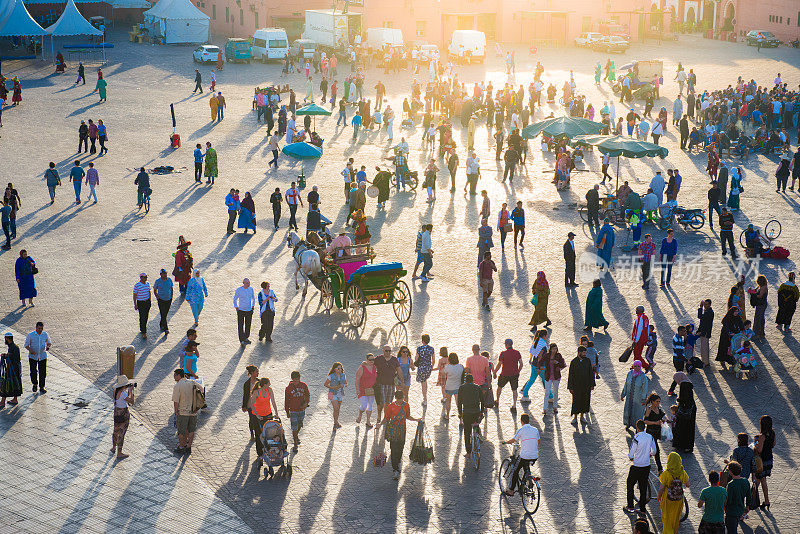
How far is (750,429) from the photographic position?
13367 millimetres

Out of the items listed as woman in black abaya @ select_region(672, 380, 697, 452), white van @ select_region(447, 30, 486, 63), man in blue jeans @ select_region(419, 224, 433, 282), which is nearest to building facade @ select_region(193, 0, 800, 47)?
white van @ select_region(447, 30, 486, 63)

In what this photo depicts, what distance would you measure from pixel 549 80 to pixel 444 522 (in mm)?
40746

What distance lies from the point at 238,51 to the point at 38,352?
3877cm

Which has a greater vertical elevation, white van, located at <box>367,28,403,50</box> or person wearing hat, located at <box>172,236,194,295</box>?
white van, located at <box>367,28,403,50</box>

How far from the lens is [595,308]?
16828 mm

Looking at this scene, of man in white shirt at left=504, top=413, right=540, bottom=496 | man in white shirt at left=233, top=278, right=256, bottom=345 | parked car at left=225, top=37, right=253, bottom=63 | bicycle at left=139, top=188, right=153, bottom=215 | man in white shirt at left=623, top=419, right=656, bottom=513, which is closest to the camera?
man in white shirt at left=623, top=419, right=656, bottom=513

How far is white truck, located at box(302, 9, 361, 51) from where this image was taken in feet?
175

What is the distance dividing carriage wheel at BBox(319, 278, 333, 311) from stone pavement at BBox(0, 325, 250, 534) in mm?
5194

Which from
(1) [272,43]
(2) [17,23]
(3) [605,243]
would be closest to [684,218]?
(3) [605,243]

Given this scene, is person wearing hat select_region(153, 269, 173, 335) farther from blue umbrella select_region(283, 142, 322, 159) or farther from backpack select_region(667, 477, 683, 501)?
backpack select_region(667, 477, 683, 501)

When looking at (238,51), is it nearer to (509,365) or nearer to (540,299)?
(540,299)

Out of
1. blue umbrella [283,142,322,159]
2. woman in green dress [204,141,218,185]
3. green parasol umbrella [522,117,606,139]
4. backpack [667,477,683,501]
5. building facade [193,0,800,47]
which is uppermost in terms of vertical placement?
building facade [193,0,800,47]

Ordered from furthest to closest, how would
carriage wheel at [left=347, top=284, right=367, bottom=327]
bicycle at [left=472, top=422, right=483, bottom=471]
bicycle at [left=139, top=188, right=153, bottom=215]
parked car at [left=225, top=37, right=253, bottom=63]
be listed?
parked car at [left=225, top=37, right=253, bottom=63], bicycle at [left=139, top=188, right=153, bottom=215], carriage wheel at [left=347, top=284, right=367, bottom=327], bicycle at [left=472, top=422, right=483, bottom=471]

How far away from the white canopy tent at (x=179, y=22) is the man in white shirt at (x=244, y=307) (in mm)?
42670
